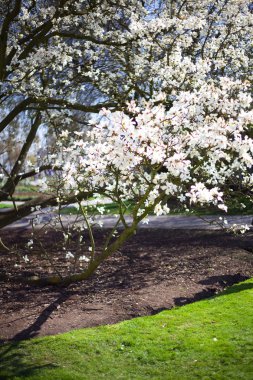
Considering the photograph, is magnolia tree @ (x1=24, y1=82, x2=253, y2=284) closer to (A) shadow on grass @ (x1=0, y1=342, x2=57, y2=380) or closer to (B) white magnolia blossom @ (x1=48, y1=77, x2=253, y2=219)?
(B) white magnolia blossom @ (x1=48, y1=77, x2=253, y2=219)

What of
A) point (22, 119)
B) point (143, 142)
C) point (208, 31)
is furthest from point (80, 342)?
point (22, 119)

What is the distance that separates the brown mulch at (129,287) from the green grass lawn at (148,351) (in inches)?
18.5

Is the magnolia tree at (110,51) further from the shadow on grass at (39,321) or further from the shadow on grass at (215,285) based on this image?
A: the shadow on grass at (215,285)

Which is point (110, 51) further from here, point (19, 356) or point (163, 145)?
point (19, 356)

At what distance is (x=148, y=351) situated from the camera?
5.64m

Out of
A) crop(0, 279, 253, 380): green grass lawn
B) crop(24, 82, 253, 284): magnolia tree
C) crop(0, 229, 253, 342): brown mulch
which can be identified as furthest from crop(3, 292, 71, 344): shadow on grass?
crop(24, 82, 253, 284): magnolia tree

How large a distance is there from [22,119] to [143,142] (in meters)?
15.3

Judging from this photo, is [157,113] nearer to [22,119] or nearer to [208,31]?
[208,31]

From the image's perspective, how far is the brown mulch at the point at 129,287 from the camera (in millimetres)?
6773

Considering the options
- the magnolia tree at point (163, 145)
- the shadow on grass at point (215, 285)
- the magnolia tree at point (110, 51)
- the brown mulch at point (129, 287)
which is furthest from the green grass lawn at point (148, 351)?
the magnolia tree at point (110, 51)

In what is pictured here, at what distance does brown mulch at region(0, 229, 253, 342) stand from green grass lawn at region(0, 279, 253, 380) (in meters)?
0.47

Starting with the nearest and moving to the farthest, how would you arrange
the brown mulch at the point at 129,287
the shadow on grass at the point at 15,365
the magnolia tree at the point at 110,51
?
the shadow on grass at the point at 15,365, the brown mulch at the point at 129,287, the magnolia tree at the point at 110,51

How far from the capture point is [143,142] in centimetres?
549

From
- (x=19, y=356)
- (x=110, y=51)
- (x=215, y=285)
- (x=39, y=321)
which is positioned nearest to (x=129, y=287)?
(x=215, y=285)
